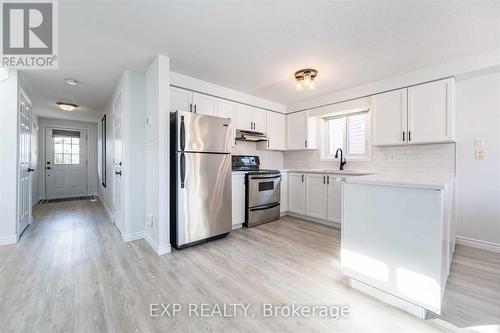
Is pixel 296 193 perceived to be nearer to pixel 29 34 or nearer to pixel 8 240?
pixel 29 34

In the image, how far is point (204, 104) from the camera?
3.35 metres

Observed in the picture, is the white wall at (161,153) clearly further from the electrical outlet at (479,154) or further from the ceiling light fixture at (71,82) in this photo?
the electrical outlet at (479,154)

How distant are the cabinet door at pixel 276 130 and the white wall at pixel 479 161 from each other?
110 inches

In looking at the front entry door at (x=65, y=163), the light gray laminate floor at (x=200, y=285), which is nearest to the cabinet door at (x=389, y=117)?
the light gray laminate floor at (x=200, y=285)

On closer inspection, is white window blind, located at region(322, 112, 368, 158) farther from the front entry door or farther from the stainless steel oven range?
the front entry door

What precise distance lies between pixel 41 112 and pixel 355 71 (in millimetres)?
7223

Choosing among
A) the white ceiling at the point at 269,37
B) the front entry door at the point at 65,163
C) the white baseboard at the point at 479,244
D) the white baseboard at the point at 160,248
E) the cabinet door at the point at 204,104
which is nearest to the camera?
the white ceiling at the point at 269,37

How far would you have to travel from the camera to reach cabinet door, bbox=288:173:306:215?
4043 millimetres

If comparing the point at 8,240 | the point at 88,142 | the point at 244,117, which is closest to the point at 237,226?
the point at 244,117

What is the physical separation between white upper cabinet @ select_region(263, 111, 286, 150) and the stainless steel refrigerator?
1.57 meters

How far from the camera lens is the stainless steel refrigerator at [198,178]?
2578 millimetres

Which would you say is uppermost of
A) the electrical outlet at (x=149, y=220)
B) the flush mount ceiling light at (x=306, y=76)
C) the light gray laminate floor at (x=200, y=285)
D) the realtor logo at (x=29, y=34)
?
the realtor logo at (x=29, y=34)

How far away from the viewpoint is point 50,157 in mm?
6020

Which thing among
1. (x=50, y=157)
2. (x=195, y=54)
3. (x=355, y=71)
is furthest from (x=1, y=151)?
(x=355, y=71)
